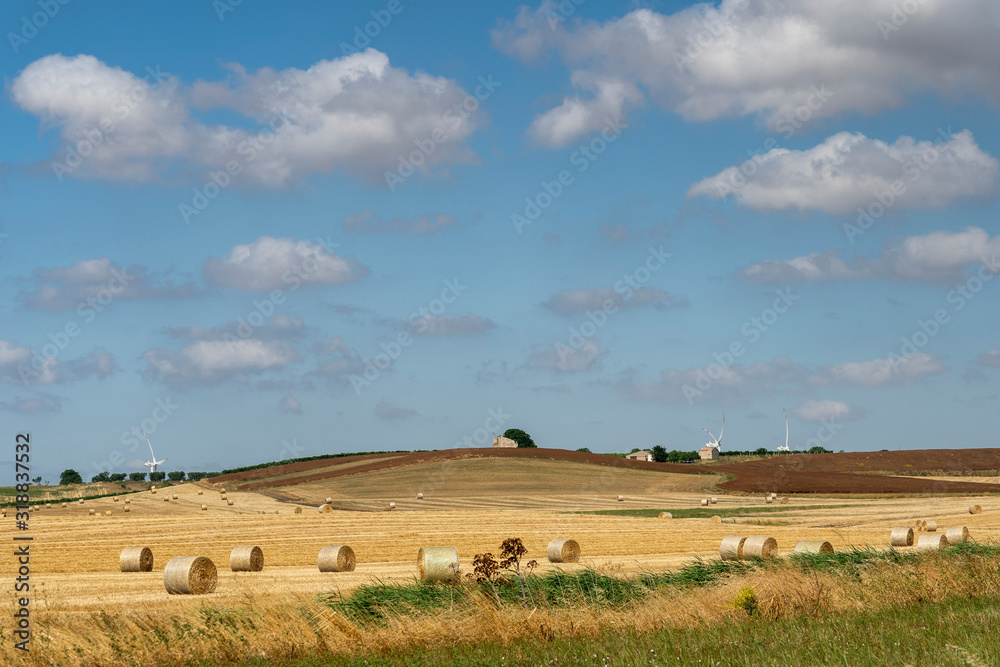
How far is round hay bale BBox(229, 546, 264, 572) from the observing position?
28.4 m

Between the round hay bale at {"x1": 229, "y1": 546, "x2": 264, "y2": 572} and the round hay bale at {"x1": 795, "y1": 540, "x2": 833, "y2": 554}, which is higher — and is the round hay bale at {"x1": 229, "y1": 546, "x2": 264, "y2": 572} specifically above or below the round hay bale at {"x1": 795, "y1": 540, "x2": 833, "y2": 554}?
below

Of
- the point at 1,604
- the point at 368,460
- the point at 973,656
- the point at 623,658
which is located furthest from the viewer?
→ the point at 368,460

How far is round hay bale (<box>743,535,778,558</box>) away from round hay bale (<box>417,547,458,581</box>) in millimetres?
9806

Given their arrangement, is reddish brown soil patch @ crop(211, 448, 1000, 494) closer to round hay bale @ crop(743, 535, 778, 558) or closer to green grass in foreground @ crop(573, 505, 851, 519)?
green grass in foreground @ crop(573, 505, 851, 519)

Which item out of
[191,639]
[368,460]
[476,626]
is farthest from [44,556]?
[368,460]

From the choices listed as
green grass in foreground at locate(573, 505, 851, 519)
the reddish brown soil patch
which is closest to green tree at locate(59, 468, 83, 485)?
the reddish brown soil patch

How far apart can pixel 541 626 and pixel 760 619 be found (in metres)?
3.67

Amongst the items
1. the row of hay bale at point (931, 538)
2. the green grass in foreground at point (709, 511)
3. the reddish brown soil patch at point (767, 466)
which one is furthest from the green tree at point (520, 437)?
the row of hay bale at point (931, 538)

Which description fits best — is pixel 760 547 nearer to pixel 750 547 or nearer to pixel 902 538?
pixel 750 547

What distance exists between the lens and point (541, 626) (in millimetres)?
15133

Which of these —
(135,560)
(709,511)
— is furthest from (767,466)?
(135,560)

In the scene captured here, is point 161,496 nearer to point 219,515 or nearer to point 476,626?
point 219,515

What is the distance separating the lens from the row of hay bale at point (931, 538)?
30234 mm

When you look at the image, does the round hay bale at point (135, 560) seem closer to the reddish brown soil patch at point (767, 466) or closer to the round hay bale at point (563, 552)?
the round hay bale at point (563, 552)
